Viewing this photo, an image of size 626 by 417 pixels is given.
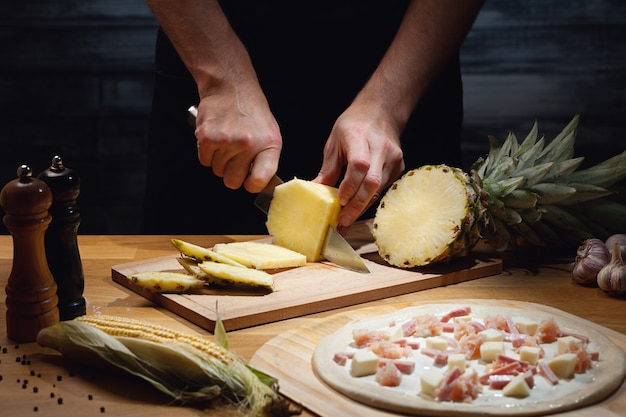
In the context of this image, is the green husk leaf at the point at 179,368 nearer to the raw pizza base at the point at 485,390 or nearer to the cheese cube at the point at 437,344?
the raw pizza base at the point at 485,390

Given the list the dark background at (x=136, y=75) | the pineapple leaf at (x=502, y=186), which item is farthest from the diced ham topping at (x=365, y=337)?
the dark background at (x=136, y=75)

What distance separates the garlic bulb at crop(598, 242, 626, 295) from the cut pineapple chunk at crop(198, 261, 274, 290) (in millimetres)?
1005

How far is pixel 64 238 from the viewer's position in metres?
2.28

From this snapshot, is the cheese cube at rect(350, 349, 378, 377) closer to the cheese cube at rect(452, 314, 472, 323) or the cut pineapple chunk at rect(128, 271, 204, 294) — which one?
the cheese cube at rect(452, 314, 472, 323)

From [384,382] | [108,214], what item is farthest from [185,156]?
[384,382]

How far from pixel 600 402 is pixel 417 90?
1838 mm

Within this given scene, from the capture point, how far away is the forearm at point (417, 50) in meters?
3.41

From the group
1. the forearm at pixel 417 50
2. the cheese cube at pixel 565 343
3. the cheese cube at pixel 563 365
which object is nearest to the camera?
the cheese cube at pixel 563 365

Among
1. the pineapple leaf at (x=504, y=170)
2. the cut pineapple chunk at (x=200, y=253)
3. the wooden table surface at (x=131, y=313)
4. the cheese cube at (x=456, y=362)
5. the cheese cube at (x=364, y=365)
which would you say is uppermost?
the pineapple leaf at (x=504, y=170)

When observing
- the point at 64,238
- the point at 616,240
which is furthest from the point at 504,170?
the point at 64,238

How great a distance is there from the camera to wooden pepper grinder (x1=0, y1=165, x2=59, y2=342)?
2.07m

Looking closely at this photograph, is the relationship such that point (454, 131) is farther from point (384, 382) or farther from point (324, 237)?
point (384, 382)

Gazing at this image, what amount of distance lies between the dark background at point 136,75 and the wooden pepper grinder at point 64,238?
2.73m

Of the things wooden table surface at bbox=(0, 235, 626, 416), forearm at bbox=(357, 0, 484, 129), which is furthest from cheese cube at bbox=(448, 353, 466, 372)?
forearm at bbox=(357, 0, 484, 129)
